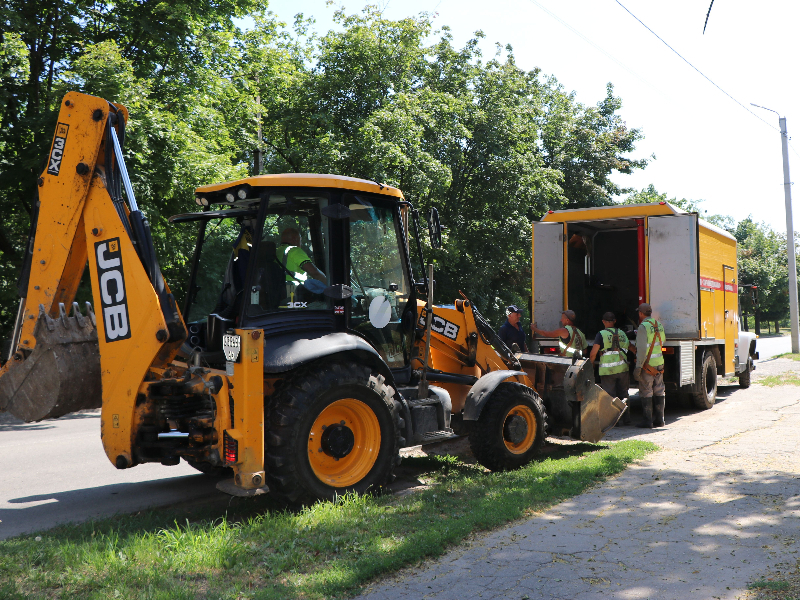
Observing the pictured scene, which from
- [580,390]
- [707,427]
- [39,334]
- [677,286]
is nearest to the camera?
[39,334]

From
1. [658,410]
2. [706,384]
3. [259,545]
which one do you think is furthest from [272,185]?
[706,384]

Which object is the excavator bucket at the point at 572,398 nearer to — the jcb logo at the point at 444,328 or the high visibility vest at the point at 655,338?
the jcb logo at the point at 444,328

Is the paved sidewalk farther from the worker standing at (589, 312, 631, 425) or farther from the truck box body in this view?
the truck box body

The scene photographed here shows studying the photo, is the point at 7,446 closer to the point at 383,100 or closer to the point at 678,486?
the point at 678,486

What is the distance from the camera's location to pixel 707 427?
9555 millimetres

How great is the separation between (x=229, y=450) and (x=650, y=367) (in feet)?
23.1

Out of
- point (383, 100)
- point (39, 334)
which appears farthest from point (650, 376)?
point (383, 100)

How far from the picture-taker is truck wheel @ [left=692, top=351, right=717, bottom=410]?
37.4 ft

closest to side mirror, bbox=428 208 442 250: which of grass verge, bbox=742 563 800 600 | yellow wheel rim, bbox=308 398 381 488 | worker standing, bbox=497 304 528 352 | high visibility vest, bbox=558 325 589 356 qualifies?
yellow wheel rim, bbox=308 398 381 488

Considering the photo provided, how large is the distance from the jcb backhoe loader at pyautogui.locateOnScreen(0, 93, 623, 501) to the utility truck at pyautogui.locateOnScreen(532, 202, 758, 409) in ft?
15.8

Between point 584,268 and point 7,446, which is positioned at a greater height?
point 584,268

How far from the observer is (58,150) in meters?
5.29

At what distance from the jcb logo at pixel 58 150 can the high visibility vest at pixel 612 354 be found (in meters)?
7.32

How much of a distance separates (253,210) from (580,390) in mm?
4100
